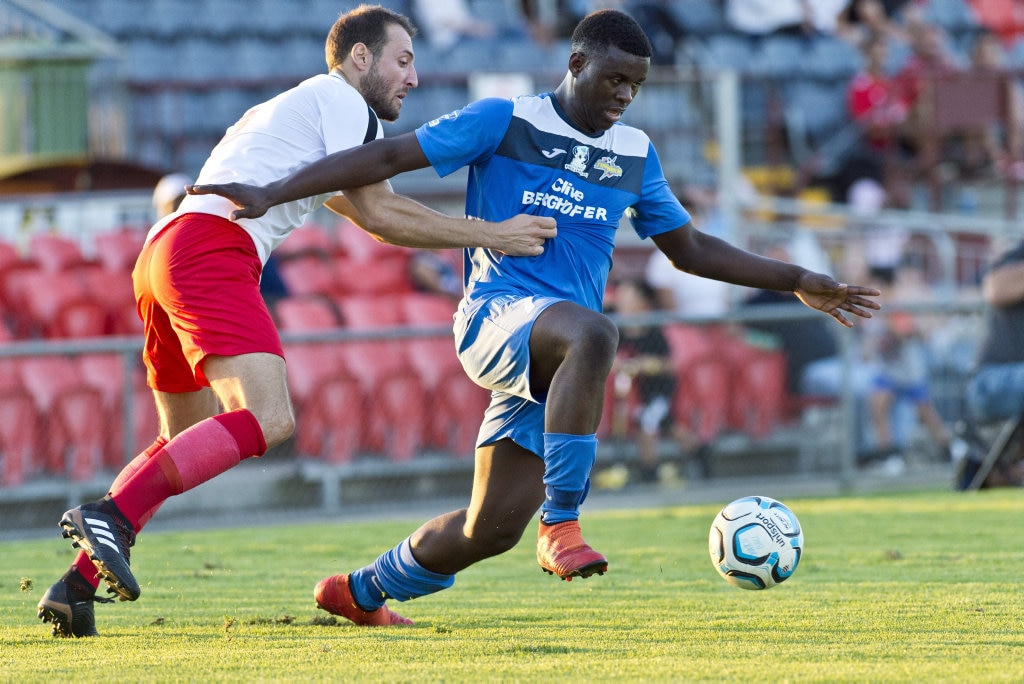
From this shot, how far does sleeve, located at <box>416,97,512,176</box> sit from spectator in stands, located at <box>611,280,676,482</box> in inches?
235

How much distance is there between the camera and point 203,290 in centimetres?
492

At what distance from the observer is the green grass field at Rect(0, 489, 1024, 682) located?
13.4 ft

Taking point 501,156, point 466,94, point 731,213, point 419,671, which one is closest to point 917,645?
point 419,671

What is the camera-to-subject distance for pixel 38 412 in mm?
9492

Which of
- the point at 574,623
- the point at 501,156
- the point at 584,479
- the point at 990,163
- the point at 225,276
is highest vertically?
the point at 990,163

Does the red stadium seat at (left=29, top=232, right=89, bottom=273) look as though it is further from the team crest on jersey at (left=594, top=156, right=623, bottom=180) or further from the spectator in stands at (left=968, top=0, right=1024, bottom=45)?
the spectator in stands at (left=968, top=0, right=1024, bottom=45)

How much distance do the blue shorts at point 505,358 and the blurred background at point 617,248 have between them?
5.05 m

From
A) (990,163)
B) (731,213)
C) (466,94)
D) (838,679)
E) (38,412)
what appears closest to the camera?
(838,679)

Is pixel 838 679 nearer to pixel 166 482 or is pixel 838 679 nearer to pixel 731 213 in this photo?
pixel 166 482

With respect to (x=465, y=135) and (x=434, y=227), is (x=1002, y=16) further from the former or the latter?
(x=434, y=227)

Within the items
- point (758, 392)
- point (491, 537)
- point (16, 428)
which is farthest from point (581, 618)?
point (758, 392)

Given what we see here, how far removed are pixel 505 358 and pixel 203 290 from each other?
1105mm

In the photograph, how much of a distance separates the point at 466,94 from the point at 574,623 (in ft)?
35.2

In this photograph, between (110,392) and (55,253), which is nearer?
Answer: (110,392)
